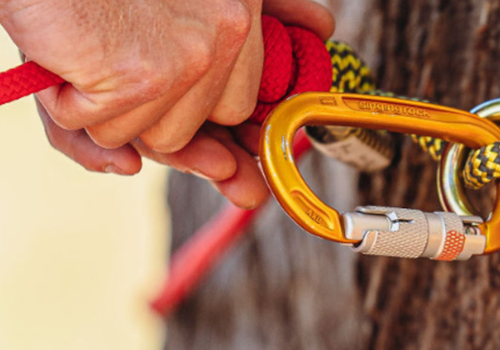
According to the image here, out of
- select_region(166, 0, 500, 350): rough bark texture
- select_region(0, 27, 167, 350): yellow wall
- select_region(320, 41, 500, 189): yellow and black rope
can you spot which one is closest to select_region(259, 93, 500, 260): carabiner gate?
select_region(320, 41, 500, 189): yellow and black rope

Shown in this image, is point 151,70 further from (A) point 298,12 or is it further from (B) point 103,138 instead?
(A) point 298,12

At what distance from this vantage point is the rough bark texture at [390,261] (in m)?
0.69

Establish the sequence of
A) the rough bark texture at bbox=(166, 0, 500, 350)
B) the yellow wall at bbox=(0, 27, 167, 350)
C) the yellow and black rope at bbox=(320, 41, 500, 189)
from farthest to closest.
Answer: the yellow wall at bbox=(0, 27, 167, 350) < the rough bark texture at bbox=(166, 0, 500, 350) < the yellow and black rope at bbox=(320, 41, 500, 189)

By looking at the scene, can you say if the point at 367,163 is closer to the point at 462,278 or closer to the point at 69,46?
the point at 462,278

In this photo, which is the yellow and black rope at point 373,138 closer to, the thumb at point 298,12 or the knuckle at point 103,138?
the thumb at point 298,12

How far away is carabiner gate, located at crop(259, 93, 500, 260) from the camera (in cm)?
44

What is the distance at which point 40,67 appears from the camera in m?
0.39

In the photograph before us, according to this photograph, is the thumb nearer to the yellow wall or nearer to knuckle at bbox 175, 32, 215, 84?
knuckle at bbox 175, 32, 215, 84

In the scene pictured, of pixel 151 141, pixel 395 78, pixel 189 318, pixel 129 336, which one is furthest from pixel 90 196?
pixel 151 141

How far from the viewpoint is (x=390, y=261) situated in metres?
0.80

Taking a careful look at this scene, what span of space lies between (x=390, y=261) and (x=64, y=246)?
168 cm

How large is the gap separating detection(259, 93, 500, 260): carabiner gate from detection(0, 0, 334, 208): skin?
0.06 meters

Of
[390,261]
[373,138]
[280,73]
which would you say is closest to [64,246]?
[390,261]

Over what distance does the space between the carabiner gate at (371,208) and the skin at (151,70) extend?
0.06m
